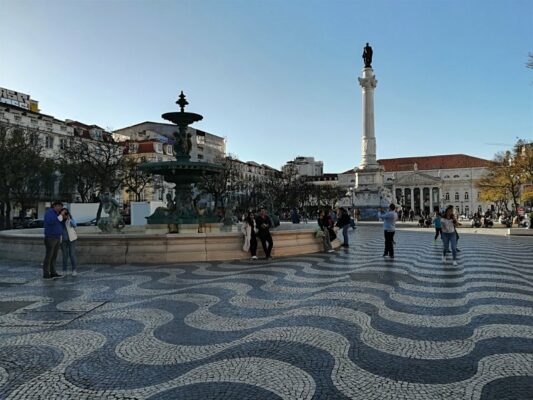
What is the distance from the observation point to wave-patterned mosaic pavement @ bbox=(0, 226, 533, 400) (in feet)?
10.8

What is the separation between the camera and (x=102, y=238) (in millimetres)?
11086

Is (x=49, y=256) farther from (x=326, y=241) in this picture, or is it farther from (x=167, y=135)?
(x=167, y=135)

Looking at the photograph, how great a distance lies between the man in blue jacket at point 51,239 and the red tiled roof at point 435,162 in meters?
132

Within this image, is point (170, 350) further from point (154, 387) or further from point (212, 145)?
point (212, 145)

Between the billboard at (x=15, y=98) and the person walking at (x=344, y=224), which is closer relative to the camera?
the person walking at (x=344, y=224)

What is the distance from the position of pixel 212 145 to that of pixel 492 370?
Result: 97.1 metres

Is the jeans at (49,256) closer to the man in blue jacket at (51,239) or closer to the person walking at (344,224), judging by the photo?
the man in blue jacket at (51,239)

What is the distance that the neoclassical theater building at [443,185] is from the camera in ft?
395

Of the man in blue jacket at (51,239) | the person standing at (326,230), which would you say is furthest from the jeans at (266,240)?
the man in blue jacket at (51,239)

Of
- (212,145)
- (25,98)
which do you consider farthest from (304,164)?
(25,98)

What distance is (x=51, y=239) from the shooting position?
29.0 feet

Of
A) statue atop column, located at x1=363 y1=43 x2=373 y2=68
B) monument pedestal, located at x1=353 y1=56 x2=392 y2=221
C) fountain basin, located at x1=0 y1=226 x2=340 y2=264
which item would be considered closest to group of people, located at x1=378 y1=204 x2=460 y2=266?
fountain basin, located at x1=0 y1=226 x2=340 y2=264

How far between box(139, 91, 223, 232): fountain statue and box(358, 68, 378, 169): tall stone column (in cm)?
3565

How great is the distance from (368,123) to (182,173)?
37.7 meters
